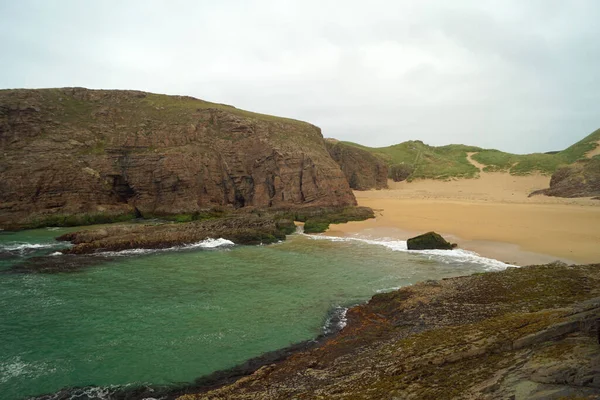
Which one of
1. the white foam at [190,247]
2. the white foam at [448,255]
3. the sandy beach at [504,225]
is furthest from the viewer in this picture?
the white foam at [190,247]

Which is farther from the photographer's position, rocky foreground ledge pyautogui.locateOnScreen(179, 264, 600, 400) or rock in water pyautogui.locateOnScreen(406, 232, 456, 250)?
→ rock in water pyautogui.locateOnScreen(406, 232, 456, 250)

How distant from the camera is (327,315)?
14.5 meters

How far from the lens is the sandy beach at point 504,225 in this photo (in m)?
23.3

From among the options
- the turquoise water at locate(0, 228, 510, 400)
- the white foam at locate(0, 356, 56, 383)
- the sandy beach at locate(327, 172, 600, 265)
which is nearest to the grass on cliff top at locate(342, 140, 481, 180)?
the sandy beach at locate(327, 172, 600, 265)

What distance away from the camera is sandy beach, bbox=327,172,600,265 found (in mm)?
23312

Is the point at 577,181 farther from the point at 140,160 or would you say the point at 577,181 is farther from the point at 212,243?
the point at 140,160

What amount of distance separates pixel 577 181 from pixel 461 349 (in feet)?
167

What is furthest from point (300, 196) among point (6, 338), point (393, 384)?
point (393, 384)

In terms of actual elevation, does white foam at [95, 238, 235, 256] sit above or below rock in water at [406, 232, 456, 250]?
below

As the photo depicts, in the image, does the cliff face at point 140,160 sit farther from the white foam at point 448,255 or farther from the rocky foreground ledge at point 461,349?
the rocky foreground ledge at point 461,349

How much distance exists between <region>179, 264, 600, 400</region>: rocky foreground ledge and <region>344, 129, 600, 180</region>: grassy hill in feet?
196

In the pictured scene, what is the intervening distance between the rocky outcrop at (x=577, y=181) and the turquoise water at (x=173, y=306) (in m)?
32.3

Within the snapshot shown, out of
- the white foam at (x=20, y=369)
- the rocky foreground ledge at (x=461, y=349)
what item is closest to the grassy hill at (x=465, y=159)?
the rocky foreground ledge at (x=461, y=349)

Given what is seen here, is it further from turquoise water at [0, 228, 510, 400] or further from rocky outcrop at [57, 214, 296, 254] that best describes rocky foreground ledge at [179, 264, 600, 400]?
rocky outcrop at [57, 214, 296, 254]
